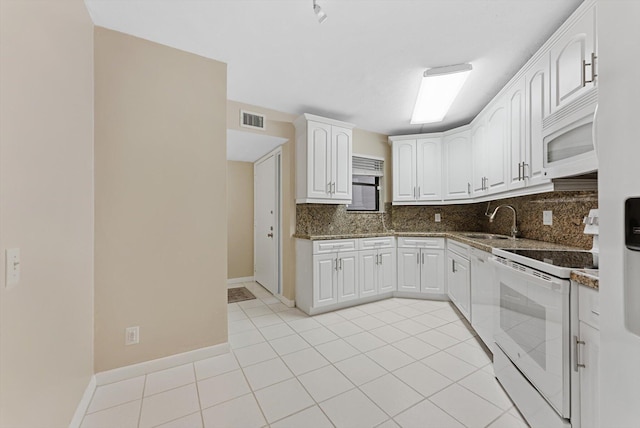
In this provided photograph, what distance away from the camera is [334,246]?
10.8ft

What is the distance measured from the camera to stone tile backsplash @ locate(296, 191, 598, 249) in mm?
2160

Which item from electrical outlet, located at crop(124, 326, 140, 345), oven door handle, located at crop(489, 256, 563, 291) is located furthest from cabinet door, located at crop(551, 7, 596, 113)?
electrical outlet, located at crop(124, 326, 140, 345)

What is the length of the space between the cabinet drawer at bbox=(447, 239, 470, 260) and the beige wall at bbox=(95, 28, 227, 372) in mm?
2530

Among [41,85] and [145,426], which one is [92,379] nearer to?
[145,426]

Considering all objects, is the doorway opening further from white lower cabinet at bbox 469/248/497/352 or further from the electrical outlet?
white lower cabinet at bbox 469/248/497/352

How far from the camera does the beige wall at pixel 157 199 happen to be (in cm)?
191

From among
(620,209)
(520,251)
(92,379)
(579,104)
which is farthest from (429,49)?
(92,379)

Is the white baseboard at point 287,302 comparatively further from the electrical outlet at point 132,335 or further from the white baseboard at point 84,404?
the white baseboard at point 84,404

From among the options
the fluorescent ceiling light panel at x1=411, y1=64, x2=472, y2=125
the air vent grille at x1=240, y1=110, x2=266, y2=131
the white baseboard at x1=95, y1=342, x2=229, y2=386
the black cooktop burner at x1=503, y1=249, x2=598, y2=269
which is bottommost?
the white baseboard at x1=95, y1=342, x2=229, y2=386

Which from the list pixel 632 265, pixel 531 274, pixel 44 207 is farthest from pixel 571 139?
pixel 44 207

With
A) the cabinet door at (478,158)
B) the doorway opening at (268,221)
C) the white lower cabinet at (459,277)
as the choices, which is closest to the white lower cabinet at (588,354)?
the white lower cabinet at (459,277)

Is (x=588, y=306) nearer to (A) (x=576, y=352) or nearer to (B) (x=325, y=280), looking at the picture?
(A) (x=576, y=352)

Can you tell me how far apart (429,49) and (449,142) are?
1954 millimetres

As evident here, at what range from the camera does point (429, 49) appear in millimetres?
2158
